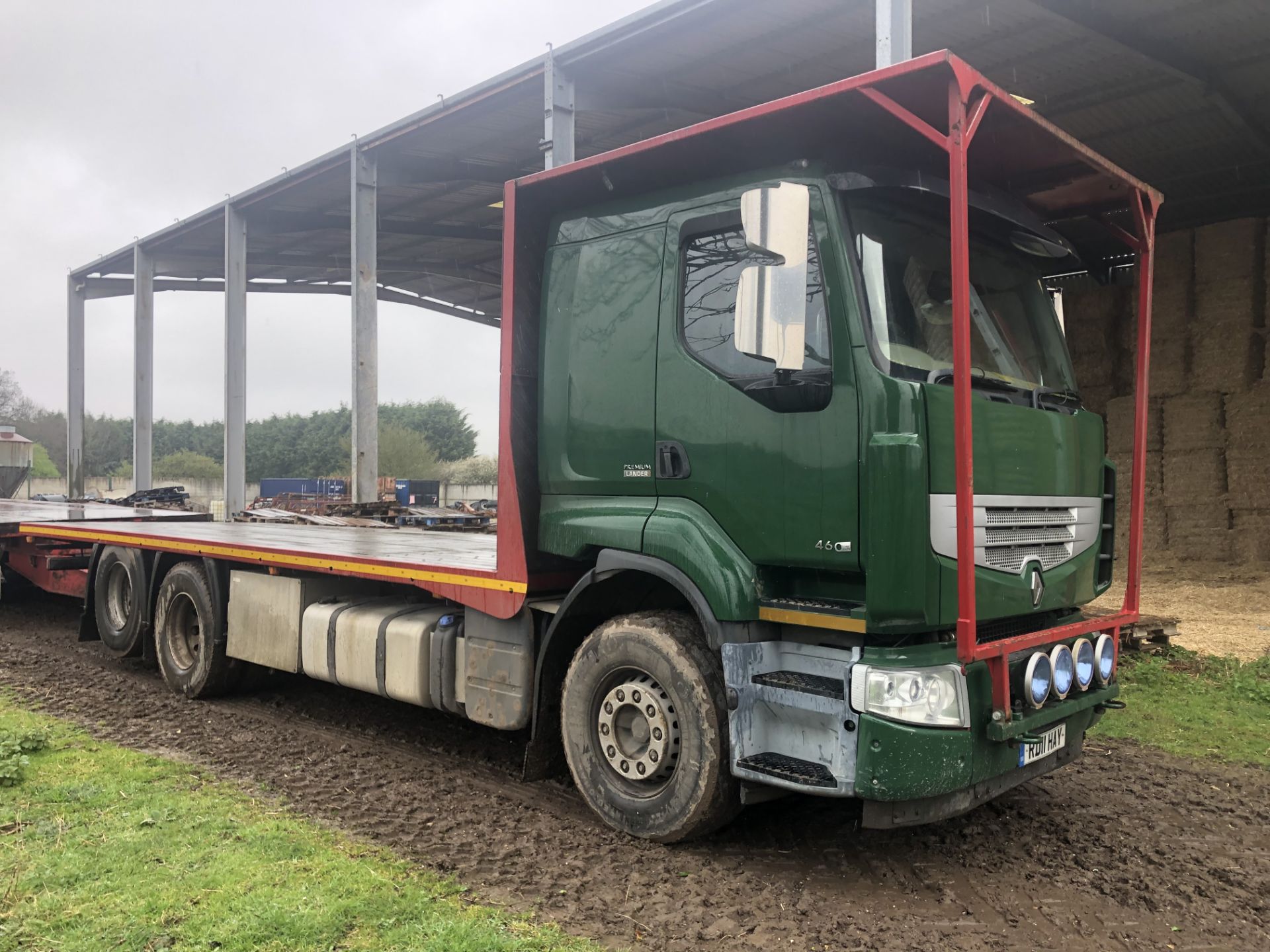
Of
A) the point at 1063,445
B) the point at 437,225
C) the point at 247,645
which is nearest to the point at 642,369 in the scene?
the point at 1063,445

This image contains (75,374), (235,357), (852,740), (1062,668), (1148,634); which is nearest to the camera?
(852,740)

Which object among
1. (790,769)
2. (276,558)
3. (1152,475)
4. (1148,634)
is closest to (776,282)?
(790,769)

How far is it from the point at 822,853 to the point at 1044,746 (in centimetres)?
108

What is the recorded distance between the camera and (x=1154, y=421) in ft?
44.7

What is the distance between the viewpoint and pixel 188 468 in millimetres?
66688

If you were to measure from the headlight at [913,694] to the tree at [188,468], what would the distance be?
66.5 metres

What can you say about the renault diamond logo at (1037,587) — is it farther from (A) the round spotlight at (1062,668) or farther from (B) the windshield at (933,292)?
(B) the windshield at (933,292)

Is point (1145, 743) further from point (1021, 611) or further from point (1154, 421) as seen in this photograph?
point (1154, 421)

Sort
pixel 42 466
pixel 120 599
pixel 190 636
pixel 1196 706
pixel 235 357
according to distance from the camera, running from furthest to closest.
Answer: pixel 42 466 < pixel 235 357 < pixel 120 599 < pixel 190 636 < pixel 1196 706

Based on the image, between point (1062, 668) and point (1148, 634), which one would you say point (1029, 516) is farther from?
point (1148, 634)

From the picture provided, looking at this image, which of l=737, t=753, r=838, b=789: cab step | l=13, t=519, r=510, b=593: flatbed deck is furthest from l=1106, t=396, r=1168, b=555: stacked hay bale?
l=737, t=753, r=838, b=789: cab step

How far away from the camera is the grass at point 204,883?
3324mm

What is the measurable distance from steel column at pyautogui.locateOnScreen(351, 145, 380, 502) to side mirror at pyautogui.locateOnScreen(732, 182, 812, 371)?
11144 millimetres

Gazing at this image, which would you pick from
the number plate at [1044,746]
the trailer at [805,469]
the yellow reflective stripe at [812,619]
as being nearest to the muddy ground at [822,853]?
the trailer at [805,469]
